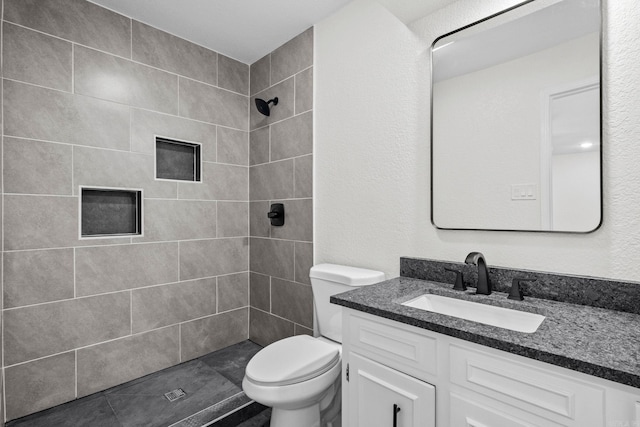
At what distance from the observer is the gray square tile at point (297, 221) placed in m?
2.23

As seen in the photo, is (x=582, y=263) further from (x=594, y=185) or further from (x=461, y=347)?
(x=461, y=347)

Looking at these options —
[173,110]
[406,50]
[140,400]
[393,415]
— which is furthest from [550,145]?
[140,400]

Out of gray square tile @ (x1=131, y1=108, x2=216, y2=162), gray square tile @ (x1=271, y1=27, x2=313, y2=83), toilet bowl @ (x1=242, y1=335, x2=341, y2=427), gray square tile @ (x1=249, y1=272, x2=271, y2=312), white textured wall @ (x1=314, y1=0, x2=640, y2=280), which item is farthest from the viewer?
gray square tile @ (x1=249, y1=272, x2=271, y2=312)

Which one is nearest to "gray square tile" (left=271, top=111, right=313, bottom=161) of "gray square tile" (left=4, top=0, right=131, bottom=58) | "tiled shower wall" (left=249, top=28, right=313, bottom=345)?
"tiled shower wall" (left=249, top=28, right=313, bottom=345)

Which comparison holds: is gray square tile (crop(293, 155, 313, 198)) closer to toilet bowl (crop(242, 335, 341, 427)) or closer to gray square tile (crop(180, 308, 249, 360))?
toilet bowl (crop(242, 335, 341, 427))

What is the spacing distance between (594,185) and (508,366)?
0.78 meters

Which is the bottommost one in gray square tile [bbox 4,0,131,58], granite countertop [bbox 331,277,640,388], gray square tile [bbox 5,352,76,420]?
gray square tile [bbox 5,352,76,420]

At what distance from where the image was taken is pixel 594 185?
1.16m

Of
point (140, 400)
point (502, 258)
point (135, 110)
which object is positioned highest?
point (135, 110)

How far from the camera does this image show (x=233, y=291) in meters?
2.65

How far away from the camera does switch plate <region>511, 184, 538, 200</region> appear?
1.29m

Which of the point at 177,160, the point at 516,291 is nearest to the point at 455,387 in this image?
the point at 516,291

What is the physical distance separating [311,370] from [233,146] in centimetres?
188

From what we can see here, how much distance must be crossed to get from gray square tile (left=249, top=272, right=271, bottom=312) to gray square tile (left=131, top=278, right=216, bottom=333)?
0.33 meters
